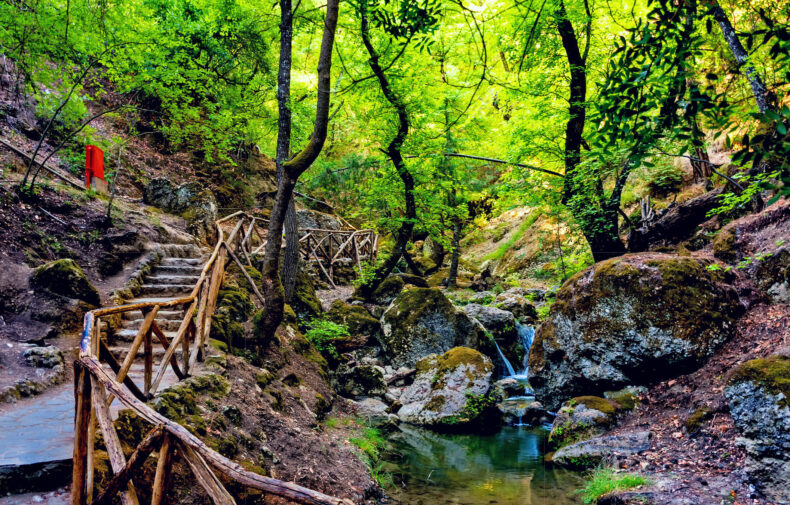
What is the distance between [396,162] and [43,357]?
27.9 ft

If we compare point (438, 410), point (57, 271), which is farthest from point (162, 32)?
point (438, 410)

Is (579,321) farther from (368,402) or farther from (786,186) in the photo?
(786,186)

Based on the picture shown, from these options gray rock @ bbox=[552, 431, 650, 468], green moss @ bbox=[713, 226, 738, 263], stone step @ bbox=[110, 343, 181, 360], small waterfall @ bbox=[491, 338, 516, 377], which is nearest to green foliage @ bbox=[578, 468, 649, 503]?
gray rock @ bbox=[552, 431, 650, 468]

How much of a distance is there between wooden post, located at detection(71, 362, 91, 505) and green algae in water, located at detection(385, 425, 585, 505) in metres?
3.70

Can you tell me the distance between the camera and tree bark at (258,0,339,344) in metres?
6.06

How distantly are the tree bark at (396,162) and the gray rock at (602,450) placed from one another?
7.06 meters

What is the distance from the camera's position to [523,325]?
1220 centimetres

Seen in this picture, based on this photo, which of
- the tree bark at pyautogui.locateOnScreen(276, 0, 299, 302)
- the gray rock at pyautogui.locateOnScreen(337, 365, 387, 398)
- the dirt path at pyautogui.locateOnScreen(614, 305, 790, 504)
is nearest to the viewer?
the dirt path at pyautogui.locateOnScreen(614, 305, 790, 504)

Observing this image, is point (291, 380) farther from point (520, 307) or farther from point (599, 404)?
point (520, 307)

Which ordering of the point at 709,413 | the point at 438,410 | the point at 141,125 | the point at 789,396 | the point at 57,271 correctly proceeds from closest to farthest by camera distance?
the point at 789,396 < the point at 709,413 < the point at 57,271 < the point at 438,410 < the point at 141,125

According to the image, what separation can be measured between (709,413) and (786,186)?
456 cm

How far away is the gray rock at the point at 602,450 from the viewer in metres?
5.40

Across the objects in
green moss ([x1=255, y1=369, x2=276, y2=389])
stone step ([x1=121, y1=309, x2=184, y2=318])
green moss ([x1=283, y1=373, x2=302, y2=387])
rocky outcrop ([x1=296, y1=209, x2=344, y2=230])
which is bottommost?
green moss ([x1=283, y1=373, x2=302, y2=387])

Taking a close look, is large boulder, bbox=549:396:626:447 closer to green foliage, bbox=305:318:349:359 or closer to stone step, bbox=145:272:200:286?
green foliage, bbox=305:318:349:359
